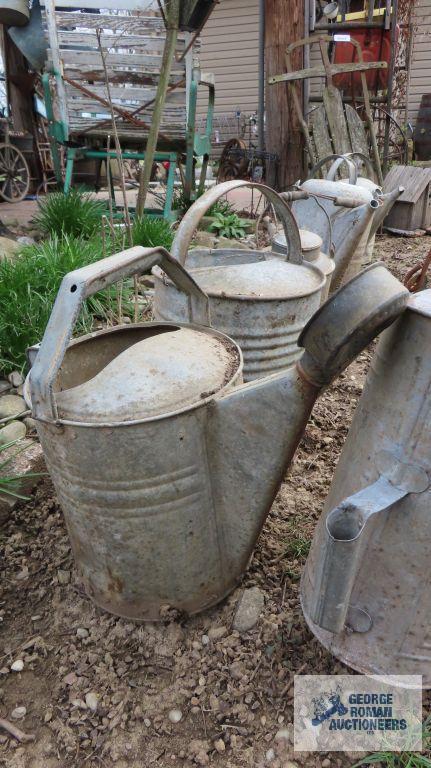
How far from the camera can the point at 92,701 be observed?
4.11 feet

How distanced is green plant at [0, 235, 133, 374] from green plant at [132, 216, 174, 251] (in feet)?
1.05

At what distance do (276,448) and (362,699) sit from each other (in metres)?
0.56

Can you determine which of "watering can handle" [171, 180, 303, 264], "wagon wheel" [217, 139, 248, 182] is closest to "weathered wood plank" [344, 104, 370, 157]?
"wagon wheel" [217, 139, 248, 182]

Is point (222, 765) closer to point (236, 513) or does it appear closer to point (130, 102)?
point (236, 513)

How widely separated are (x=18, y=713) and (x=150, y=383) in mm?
857

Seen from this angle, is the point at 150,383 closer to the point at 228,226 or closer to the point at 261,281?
the point at 261,281

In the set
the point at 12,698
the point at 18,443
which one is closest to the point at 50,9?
the point at 18,443

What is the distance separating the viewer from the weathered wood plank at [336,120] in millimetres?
5340

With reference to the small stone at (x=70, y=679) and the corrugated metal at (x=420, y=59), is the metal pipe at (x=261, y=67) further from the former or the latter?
the corrugated metal at (x=420, y=59)

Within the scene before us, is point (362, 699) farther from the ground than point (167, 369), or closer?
closer

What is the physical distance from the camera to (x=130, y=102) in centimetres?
463

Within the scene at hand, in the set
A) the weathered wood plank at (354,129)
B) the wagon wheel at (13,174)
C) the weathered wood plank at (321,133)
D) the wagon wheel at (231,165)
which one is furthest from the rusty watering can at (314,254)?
the wagon wheel at (231,165)

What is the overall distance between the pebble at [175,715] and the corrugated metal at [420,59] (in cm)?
1141

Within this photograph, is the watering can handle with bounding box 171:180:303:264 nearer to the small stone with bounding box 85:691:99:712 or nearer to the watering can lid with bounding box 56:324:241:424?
the watering can lid with bounding box 56:324:241:424
